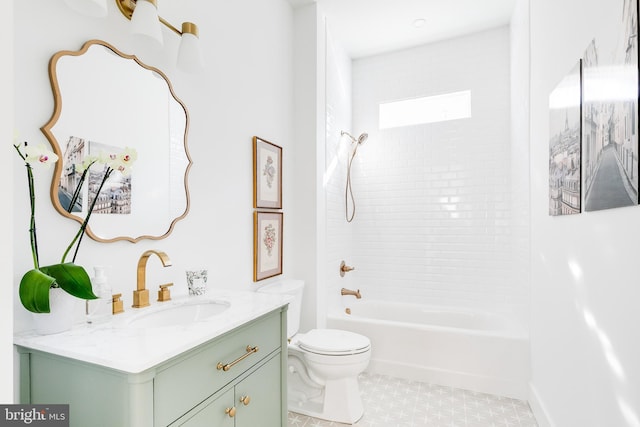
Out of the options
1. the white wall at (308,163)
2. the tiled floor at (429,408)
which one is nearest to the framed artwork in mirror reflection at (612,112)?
the tiled floor at (429,408)

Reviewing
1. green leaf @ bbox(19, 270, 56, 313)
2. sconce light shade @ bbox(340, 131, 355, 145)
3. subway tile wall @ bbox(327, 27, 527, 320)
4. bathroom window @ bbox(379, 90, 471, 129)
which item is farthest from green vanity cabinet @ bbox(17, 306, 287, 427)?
bathroom window @ bbox(379, 90, 471, 129)

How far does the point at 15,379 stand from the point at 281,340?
0.91 meters

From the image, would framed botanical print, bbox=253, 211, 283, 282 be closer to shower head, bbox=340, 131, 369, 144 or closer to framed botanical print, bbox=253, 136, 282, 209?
framed botanical print, bbox=253, 136, 282, 209

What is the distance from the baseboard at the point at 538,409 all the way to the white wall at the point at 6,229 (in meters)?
2.26

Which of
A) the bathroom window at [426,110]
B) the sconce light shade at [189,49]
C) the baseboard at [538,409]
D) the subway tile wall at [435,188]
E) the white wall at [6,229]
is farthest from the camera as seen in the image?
the bathroom window at [426,110]

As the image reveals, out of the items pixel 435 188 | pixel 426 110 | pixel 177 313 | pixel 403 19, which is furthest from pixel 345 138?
pixel 177 313

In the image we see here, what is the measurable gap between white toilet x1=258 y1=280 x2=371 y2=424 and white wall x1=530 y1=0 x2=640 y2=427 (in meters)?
1.00

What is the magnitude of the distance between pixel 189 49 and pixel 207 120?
378mm

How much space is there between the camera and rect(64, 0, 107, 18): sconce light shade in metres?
1.13

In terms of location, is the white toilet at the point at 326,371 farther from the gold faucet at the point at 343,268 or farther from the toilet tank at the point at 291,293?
the gold faucet at the point at 343,268

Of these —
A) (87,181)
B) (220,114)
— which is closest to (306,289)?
(220,114)

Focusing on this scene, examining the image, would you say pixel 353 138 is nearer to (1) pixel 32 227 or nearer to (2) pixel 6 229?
(1) pixel 32 227

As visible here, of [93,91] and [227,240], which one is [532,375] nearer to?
[227,240]

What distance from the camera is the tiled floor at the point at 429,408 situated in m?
2.10
